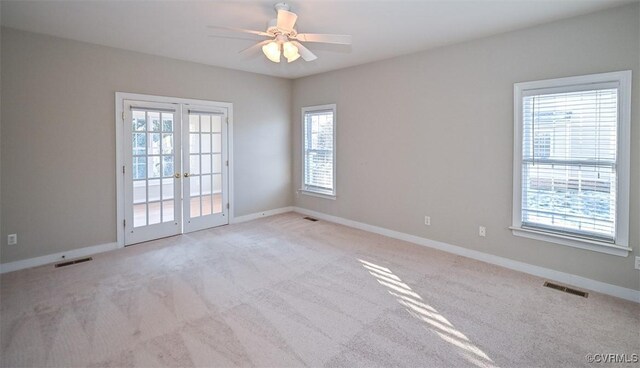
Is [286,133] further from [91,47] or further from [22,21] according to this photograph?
[22,21]

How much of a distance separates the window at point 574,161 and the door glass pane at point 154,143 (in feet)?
15.3

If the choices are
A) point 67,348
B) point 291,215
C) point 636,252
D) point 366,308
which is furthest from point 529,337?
point 291,215

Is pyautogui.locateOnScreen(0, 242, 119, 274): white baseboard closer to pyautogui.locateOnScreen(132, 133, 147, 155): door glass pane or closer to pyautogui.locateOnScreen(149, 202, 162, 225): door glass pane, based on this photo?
pyautogui.locateOnScreen(149, 202, 162, 225): door glass pane

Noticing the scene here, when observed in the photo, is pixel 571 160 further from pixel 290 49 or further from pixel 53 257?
pixel 53 257

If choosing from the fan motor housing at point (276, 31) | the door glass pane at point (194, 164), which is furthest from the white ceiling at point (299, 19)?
the door glass pane at point (194, 164)

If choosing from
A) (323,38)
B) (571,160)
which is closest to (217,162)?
(323,38)

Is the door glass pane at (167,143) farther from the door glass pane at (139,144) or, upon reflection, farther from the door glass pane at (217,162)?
the door glass pane at (217,162)

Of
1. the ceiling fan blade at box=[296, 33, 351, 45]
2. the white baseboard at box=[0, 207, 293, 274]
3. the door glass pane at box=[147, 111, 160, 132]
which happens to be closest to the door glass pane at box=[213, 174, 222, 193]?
the door glass pane at box=[147, 111, 160, 132]

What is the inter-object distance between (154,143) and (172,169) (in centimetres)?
46

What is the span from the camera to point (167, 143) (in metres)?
4.78

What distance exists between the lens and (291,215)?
626 centimetres

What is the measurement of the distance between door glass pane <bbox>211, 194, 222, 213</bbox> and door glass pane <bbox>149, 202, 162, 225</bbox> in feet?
2.88

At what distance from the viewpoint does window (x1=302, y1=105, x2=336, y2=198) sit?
576cm

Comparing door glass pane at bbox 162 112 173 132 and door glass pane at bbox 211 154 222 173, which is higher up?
door glass pane at bbox 162 112 173 132
